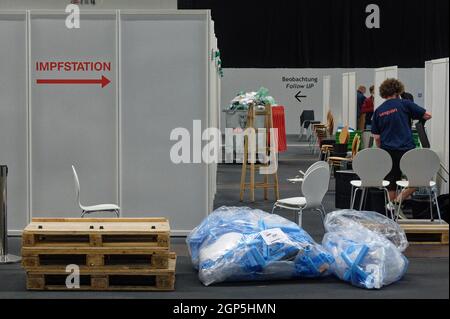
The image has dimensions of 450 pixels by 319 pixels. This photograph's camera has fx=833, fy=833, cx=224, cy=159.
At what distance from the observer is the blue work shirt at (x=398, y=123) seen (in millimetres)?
8414

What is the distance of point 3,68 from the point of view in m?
8.25

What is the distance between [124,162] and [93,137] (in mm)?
397

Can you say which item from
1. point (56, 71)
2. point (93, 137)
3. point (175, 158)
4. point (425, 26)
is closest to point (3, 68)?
point (56, 71)

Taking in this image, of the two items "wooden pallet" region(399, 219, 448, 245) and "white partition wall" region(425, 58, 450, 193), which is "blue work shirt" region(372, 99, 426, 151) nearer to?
"white partition wall" region(425, 58, 450, 193)

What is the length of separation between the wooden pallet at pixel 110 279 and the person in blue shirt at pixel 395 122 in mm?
3320

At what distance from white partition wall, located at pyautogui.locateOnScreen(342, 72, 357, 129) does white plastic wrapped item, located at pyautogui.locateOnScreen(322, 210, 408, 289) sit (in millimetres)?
10546

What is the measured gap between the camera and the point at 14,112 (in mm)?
8289

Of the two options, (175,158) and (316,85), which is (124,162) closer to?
(175,158)

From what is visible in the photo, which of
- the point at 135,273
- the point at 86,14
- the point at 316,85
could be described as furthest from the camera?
the point at 316,85

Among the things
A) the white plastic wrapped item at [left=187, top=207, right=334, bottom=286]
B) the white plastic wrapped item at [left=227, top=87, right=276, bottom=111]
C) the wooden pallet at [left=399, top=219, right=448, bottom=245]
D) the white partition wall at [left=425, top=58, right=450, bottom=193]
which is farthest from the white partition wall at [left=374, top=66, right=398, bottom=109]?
the white plastic wrapped item at [left=187, top=207, right=334, bottom=286]

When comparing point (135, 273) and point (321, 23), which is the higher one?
point (321, 23)

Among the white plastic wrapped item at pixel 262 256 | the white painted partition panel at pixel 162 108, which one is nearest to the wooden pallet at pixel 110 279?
the white plastic wrapped item at pixel 262 256

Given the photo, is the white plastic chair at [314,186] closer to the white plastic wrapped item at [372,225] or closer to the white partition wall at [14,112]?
the white plastic wrapped item at [372,225]

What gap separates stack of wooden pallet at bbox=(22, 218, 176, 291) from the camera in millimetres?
5883
